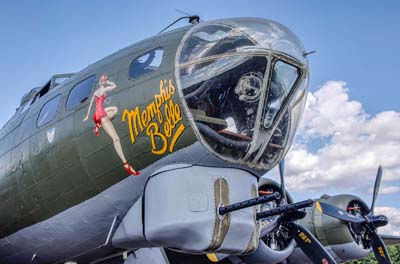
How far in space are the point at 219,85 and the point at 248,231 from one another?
1.59m

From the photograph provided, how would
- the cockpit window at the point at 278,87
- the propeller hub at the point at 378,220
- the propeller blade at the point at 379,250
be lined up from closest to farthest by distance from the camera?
the cockpit window at the point at 278,87 < the propeller blade at the point at 379,250 < the propeller hub at the point at 378,220

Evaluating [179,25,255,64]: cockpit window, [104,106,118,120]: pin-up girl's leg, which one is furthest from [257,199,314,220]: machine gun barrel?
[104,106,118,120]: pin-up girl's leg

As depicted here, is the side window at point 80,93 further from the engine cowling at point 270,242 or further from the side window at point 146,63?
the engine cowling at point 270,242

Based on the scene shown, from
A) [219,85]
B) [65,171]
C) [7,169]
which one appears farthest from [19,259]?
[219,85]

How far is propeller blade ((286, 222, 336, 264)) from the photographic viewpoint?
10125 millimetres

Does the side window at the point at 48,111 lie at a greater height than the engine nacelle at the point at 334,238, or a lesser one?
greater

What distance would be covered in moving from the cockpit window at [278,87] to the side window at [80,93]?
209 centimetres

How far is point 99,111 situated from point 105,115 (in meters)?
0.12

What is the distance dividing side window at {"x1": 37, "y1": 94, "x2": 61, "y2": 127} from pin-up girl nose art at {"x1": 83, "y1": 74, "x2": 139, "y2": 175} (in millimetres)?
899

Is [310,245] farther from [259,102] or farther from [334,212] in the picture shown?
[259,102]

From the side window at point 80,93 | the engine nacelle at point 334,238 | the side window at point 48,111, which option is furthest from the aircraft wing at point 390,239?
the side window at point 80,93

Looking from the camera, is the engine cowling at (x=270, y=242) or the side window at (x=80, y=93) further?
the engine cowling at (x=270, y=242)

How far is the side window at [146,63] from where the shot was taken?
5355 millimetres

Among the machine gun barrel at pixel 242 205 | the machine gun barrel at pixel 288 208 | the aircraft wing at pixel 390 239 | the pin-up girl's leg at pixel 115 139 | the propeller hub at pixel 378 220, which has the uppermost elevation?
the pin-up girl's leg at pixel 115 139
